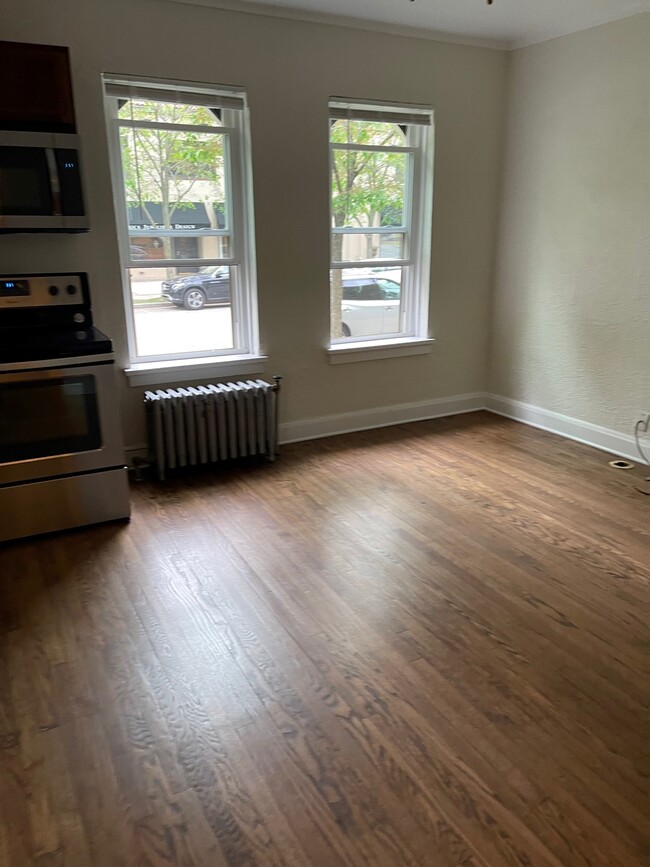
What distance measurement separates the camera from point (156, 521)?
3.30m

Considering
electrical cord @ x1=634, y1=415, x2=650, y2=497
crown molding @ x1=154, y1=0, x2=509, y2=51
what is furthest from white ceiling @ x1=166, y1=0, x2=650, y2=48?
electrical cord @ x1=634, y1=415, x2=650, y2=497

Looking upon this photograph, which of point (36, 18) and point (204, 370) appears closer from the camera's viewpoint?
point (36, 18)

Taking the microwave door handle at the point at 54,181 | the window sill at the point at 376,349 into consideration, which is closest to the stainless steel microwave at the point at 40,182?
the microwave door handle at the point at 54,181

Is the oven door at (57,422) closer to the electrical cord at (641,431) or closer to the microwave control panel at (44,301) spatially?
the microwave control panel at (44,301)

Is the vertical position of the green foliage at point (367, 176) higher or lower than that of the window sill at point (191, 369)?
higher

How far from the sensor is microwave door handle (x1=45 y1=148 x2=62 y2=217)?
2.95 metres

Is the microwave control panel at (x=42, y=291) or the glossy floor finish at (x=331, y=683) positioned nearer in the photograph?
the glossy floor finish at (x=331, y=683)

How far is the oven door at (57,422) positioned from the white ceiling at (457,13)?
2158mm

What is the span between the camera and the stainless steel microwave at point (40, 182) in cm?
290

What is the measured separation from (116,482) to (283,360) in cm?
150

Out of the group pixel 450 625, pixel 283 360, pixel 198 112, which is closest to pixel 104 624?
pixel 450 625

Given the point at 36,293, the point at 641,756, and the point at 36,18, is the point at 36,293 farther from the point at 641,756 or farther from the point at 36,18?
the point at 641,756

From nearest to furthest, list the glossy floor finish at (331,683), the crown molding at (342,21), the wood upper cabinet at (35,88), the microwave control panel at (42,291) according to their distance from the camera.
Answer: the glossy floor finish at (331,683) → the wood upper cabinet at (35,88) → the microwave control panel at (42,291) → the crown molding at (342,21)

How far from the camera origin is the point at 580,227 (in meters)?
4.19
